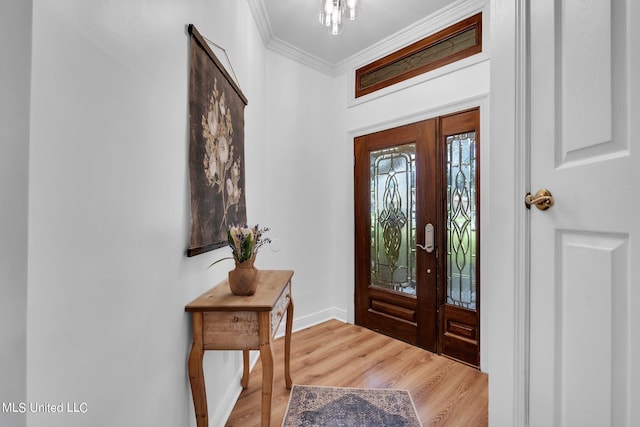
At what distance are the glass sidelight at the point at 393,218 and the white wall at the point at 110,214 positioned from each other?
1.86 meters

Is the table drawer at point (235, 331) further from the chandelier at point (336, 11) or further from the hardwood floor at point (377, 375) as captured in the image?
the chandelier at point (336, 11)

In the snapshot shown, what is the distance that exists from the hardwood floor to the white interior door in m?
1.00

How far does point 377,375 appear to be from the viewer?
2.04m

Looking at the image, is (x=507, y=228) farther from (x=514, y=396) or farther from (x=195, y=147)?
(x=195, y=147)

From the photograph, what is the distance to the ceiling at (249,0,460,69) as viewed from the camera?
2223 millimetres

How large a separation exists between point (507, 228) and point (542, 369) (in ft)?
1.39

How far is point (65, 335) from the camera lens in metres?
0.63

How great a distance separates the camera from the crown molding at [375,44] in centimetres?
219

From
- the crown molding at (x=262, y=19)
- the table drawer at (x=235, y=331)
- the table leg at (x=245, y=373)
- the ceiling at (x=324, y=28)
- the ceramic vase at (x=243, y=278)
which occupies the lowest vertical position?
the table leg at (x=245, y=373)

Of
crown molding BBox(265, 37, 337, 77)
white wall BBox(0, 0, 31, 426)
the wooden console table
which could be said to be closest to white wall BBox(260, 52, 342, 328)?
crown molding BBox(265, 37, 337, 77)

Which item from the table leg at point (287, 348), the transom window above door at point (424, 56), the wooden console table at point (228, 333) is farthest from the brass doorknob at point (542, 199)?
the transom window above door at point (424, 56)

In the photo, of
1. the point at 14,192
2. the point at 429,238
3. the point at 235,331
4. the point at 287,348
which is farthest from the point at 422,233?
the point at 14,192

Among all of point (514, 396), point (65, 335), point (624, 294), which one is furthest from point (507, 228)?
point (65, 335)

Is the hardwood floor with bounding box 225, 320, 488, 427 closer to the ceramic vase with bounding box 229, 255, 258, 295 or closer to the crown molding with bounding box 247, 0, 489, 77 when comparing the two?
the ceramic vase with bounding box 229, 255, 258, 295
